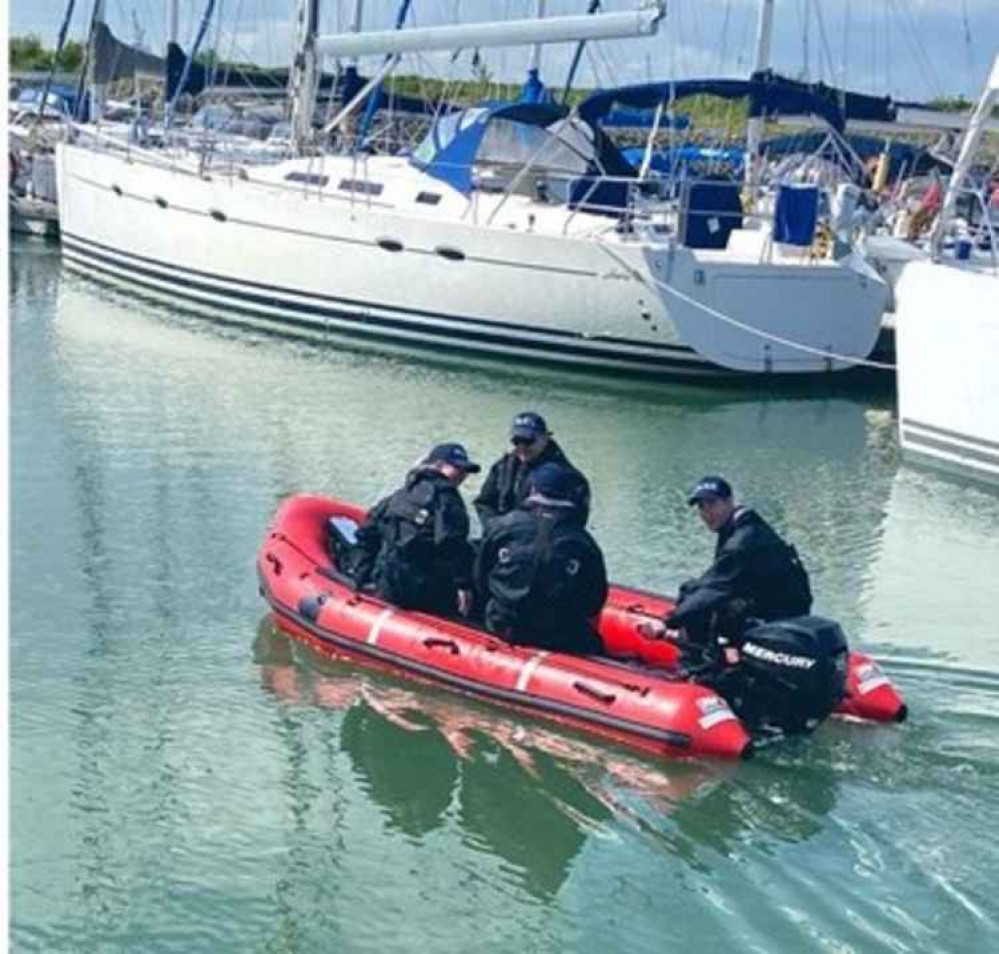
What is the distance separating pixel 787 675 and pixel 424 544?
1.86 metres

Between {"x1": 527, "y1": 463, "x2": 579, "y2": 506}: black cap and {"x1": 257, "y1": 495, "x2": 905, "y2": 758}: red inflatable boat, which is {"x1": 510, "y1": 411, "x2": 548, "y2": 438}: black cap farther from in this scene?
{"x1": 527, "y1": 463, "x2": 579, "y2": 506}: black cap

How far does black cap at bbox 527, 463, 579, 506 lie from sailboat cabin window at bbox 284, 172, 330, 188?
1388 cm

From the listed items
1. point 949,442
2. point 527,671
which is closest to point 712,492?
point 527,671

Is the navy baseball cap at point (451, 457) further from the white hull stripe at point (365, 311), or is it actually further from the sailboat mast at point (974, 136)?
the white hull stripe at point (365, 311)

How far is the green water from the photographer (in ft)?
18.2

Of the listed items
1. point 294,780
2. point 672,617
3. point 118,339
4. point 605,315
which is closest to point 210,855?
point 294,780

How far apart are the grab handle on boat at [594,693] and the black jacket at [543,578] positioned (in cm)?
34

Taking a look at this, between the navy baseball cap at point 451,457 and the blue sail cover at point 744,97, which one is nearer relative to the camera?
the navy baseball cap at point 451,457

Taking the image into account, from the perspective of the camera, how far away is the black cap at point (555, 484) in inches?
279

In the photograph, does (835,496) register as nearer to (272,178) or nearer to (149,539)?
(149,539)

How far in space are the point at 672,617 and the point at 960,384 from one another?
716 cm

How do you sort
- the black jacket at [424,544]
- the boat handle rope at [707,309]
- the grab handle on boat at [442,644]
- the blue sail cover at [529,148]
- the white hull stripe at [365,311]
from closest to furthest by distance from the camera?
the grab handle on boat at [442,644], the black jacket at [424,544], the boat handle rope at [707,309], the white hull stripe at [365,311], the blue sail cover at [529,148]

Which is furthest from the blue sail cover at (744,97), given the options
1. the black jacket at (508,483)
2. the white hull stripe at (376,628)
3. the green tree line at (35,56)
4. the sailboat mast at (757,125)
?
the green tree line at (35,56)

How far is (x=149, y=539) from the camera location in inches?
416
